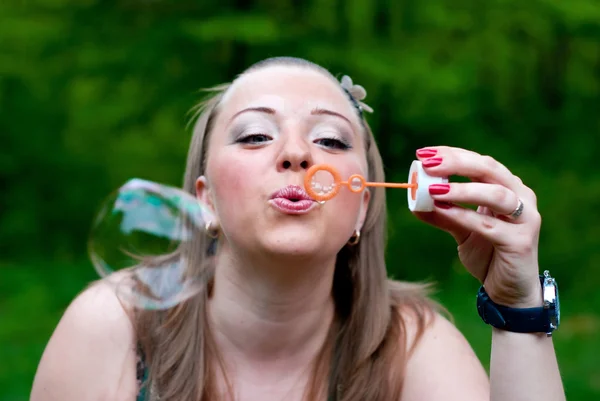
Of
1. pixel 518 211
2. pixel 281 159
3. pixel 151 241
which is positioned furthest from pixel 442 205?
pixel 151 241

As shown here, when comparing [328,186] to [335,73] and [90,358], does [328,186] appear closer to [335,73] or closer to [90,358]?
[90,358]

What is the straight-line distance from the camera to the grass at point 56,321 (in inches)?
185

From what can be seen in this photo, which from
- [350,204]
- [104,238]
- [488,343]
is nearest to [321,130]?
[350,204]

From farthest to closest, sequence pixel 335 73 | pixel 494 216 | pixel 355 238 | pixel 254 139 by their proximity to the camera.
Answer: pixel 335 73
pixel 355 238
pixel 254 139
pixel 494 216

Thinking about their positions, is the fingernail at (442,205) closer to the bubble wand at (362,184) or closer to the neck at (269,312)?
the bubble wand at (362,184)

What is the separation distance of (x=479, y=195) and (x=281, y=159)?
0.51 meters

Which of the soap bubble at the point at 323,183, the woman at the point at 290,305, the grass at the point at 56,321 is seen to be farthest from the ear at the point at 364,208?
the grass at the point at 56,321

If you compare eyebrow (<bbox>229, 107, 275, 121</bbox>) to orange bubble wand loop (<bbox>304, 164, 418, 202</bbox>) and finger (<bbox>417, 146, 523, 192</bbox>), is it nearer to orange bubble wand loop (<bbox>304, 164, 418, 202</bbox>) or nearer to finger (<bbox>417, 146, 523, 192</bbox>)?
orange bubble wand loop (<bbox>304, 164, 418, 202</bbox>)

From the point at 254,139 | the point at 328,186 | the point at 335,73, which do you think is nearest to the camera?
the point at 328,186

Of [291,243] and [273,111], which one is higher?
[273,111]

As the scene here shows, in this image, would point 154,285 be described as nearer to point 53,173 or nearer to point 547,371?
point 547,371

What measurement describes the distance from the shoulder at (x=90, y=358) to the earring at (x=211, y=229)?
338 millimetres

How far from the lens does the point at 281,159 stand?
79.1 inches

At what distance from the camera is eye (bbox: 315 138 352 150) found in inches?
85.0
